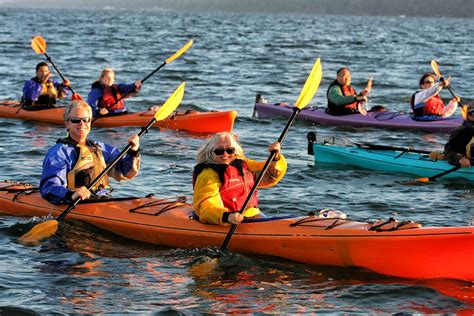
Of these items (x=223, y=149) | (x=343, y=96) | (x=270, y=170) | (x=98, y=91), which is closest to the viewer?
(x=223, y=149)

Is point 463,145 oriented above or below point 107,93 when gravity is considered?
below

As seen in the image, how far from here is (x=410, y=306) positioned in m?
6.20

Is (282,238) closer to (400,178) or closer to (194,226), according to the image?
(194,226)

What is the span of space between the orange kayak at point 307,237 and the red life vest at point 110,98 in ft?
19.3

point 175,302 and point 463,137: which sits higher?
point 463,137

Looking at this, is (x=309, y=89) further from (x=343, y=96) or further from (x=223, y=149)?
(x=343, y=96)

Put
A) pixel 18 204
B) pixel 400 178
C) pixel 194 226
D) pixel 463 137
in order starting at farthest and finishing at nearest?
pixel 400 178 < pixel 463 137 < pixel 18 204 < pixel 194 226

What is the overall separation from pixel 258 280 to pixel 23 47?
28218 mm

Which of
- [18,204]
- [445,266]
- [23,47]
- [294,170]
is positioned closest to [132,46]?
[23,47]

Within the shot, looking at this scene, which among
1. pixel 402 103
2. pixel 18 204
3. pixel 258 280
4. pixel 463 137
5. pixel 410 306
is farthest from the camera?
pixel 402 103

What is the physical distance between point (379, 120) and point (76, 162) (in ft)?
25.7

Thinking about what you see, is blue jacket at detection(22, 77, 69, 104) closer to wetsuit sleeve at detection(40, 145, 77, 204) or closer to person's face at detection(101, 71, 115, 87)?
person's face at detection(101, 71, 115, 87)

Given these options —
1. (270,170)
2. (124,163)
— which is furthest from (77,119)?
(270,170)

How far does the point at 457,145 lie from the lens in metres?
10.4
